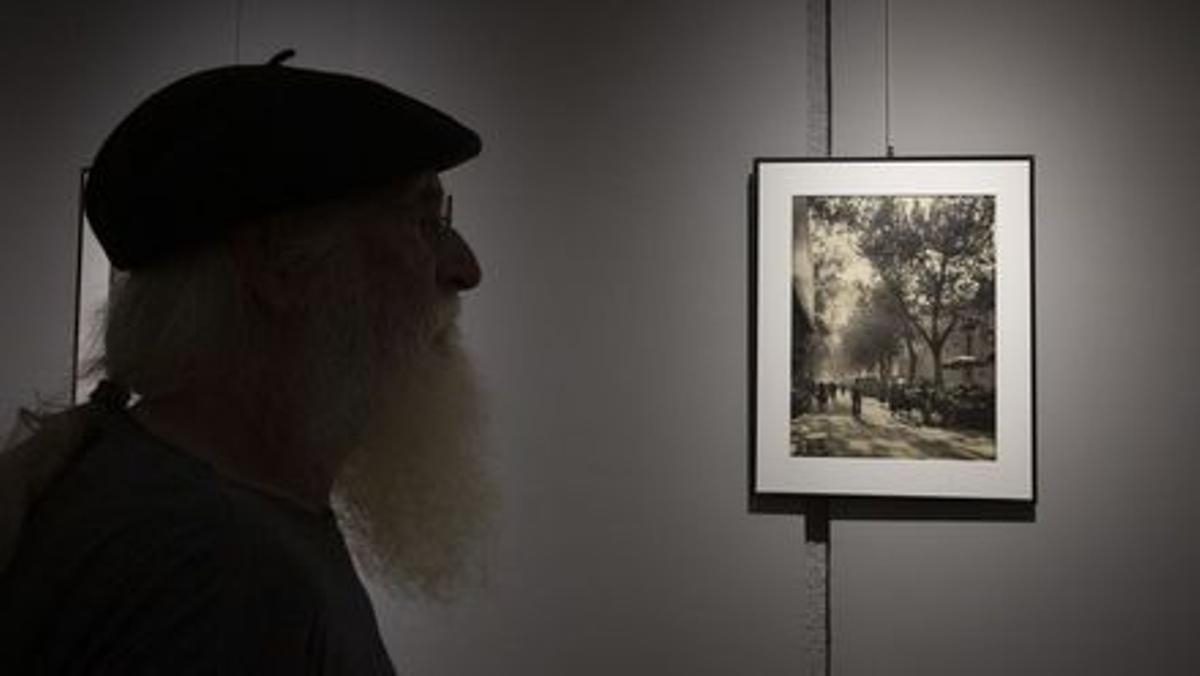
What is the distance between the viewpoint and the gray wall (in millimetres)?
1803

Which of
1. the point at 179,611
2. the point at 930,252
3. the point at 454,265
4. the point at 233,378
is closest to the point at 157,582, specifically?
the point at 179,611

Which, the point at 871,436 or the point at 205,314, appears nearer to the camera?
the point at 205,314

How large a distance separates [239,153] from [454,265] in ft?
0.74

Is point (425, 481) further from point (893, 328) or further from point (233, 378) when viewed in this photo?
point (893, 328)

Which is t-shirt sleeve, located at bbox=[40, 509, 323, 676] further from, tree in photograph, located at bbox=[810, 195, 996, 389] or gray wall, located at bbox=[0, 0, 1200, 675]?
tree in photograph, located at bbox=[810, 195, 996, 389]

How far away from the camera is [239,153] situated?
2.55 feet

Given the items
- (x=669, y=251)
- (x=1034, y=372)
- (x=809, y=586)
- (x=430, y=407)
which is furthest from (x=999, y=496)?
(x=430, y=407)

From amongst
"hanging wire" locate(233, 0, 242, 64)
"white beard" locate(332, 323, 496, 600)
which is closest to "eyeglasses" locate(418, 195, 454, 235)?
"white beard" locate(332, 323, 496, 600)

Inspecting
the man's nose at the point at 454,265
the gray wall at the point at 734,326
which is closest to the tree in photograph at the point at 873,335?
the gray wall at the point at 734,326

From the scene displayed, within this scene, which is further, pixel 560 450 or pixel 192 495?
pixel 560 450

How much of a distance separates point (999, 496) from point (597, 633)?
28.3 inches

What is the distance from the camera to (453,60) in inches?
78.5

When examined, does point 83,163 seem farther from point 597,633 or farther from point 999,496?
point 999,496

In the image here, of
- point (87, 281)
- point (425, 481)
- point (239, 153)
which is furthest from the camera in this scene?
point (87, 281)
